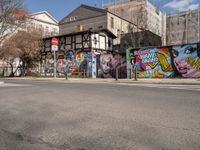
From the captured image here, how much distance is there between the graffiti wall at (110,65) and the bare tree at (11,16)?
48.0 ft

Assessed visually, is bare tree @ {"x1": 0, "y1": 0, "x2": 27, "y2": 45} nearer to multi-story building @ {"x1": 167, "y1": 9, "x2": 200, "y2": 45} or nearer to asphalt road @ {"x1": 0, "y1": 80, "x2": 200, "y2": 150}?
asphalt road @ {"x1": 0, "y1": 80, "x2": 200, "y2": 150}

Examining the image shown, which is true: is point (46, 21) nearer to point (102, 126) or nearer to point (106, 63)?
point (106, 63)

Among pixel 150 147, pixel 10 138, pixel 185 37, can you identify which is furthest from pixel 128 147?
pixel 185 37

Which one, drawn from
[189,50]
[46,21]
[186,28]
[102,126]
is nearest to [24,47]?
[189,50]

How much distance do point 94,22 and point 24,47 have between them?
20935 mm

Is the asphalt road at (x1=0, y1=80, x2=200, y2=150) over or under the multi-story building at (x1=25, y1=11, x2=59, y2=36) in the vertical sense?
under

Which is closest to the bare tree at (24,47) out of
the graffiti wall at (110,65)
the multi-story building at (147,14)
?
the graffiti wall at (110,65)

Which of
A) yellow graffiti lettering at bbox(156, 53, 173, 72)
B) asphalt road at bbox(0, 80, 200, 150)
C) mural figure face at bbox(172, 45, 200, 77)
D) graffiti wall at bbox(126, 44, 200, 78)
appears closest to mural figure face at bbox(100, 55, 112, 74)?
graffiti wall at bbox(126, 44, 200, 78)

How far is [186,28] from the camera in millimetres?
57625

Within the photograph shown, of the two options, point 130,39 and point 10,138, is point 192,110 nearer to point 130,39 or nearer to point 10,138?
point 10,138

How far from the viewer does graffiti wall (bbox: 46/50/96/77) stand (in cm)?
2705

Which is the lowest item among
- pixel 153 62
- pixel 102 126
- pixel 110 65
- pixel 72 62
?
pixel 102 126

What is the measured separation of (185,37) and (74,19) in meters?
27.7

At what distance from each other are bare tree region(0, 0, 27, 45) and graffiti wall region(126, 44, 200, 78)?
18.5 meters
